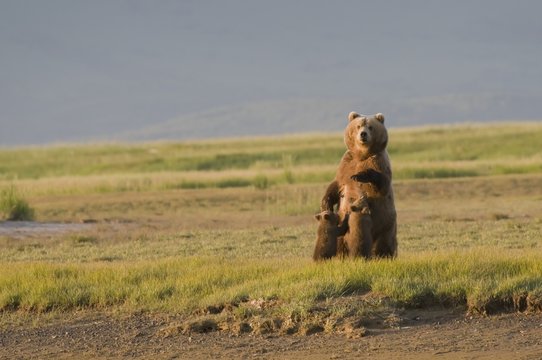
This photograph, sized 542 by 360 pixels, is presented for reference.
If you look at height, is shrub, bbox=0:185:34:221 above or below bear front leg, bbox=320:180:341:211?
below

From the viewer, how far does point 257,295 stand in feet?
40.4

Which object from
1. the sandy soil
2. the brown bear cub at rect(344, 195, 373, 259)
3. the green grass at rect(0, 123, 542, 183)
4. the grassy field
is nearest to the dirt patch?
the grassy field

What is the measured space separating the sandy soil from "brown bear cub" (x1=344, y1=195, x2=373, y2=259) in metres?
1.50

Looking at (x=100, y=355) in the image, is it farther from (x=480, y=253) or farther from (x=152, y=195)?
(x=152, y=195)

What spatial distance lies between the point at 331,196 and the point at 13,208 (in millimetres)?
14840

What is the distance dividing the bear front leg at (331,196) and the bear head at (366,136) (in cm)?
43

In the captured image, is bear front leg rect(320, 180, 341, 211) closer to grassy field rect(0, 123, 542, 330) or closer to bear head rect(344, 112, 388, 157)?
bear head rect(344, 112, 388, 157)

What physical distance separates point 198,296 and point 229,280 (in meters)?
0.61

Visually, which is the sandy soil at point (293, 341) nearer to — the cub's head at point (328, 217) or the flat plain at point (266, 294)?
the flat plain at point (266, 294)

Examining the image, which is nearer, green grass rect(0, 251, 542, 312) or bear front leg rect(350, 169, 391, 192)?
green grass rect(0, 251, 542, 312)

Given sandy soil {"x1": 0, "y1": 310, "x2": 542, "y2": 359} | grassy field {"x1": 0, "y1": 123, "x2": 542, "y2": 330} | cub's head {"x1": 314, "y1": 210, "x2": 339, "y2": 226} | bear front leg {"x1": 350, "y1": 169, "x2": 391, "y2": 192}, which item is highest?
bear front leg {"x1": 350, "y1": 169, "x2": 391, "y2": 192}

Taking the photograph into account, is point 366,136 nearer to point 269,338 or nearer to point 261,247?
point 269,338

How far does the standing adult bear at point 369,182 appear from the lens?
13008 millimetres

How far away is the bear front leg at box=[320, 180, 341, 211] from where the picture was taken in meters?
13.5
